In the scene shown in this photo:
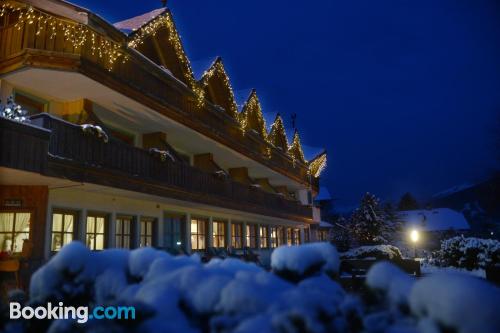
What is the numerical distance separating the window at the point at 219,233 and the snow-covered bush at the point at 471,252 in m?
11.8

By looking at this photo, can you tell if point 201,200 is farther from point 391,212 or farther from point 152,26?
point 391,212

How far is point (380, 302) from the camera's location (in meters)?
3.13

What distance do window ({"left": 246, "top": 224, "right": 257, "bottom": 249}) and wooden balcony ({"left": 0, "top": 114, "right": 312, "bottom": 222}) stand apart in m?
6.85

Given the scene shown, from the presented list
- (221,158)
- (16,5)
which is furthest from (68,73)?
(221,158)

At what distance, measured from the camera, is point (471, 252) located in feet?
64.4

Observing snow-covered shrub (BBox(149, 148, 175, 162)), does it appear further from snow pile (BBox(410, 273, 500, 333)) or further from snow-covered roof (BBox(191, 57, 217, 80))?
snow pile (BBox(410, 273, 500, 333))

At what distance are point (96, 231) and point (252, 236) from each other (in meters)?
14.0

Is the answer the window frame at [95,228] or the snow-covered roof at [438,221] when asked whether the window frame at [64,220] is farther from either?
the snow-covered roof at [438,221]

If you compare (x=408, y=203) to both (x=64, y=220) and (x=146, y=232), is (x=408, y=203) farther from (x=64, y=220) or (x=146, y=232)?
(x=64, y=220)

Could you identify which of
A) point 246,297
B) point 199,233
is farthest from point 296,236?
point 246,297

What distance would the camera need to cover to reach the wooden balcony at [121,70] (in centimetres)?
1083

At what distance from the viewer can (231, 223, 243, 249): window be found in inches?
943

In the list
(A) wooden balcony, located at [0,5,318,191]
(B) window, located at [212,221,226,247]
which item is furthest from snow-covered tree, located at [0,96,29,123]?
(B) window, located at [212,221,226,247]

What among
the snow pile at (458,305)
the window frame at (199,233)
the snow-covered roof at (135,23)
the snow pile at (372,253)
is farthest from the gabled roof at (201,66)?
the snow pile at (458,305)
